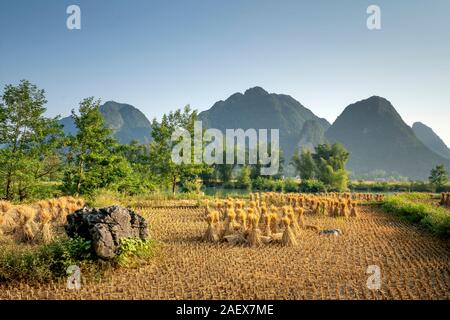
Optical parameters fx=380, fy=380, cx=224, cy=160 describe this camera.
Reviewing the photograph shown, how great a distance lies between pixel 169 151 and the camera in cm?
2659

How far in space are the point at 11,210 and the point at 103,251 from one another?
17.3 ft

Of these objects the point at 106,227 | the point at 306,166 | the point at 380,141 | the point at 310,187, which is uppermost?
the point at 380,141

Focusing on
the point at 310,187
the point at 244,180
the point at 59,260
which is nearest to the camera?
the point at 59,260

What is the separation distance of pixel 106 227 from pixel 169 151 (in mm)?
19085

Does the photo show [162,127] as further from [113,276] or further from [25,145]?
[113,276]

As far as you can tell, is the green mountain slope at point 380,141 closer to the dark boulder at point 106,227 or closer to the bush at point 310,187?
the bush at point 310,187

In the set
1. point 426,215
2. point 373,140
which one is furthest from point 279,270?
point 373,140

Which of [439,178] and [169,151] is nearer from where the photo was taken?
[169,151]

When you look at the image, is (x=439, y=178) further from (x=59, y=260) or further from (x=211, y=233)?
(x=59, y=260)

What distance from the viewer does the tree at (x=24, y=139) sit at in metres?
16.5

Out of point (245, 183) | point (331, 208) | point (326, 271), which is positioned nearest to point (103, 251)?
point (326, 271)

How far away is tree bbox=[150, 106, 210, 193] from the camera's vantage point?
26.2 m

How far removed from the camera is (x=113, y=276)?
697cm

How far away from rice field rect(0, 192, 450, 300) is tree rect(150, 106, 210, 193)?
48.1 ft
